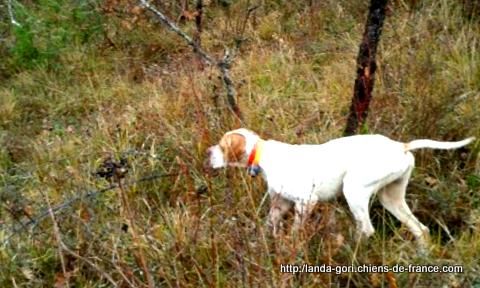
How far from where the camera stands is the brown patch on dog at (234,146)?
3.78 m

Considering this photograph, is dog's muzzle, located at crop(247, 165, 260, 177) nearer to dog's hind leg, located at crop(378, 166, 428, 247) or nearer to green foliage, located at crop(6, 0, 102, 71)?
dog's hind leg, located at crop(378, 166, 428, 247)

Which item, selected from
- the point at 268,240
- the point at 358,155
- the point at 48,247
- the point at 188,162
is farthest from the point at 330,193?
the point at 48,247

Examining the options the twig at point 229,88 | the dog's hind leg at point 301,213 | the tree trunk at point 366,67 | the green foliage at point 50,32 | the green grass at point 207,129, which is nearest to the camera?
the dog's hind leg at point 301,213

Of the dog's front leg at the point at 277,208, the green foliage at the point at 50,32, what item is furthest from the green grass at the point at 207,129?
the dog's front leg at the point at 277,208

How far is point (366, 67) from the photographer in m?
4.32

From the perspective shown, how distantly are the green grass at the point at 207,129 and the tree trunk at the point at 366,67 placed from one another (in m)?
0.10

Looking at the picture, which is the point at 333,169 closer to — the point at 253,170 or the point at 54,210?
the point at 253,170

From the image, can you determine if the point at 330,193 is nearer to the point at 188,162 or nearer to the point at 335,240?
the point at 335,240

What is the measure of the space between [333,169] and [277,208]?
1.14 ft

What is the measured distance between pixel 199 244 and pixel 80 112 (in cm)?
290

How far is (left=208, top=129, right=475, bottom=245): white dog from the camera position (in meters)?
3.52

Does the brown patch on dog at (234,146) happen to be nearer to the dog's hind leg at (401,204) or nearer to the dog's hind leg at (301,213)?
the dog's hind leg at (301,213)

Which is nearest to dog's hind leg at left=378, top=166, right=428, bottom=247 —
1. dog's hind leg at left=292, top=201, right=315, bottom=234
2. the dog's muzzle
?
dog's hind leg at left=292, top=201, right=315, bottom=234

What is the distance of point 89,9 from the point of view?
715cm
